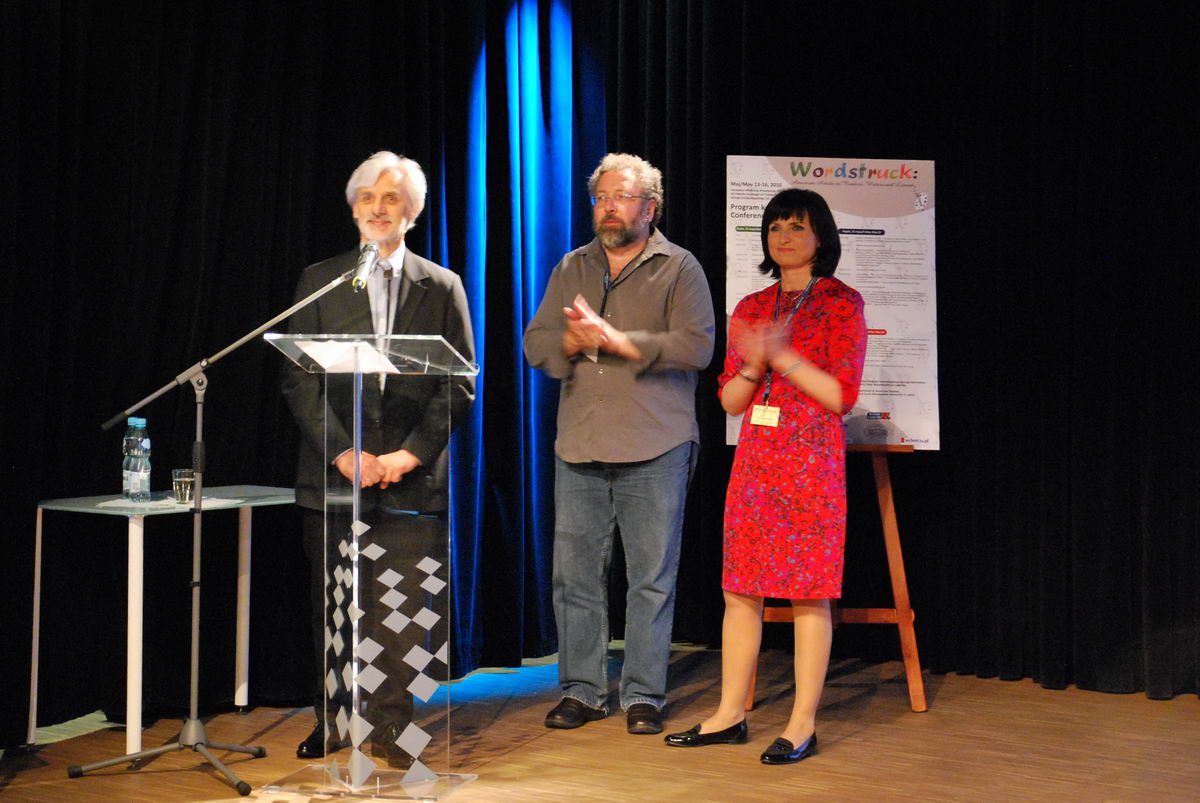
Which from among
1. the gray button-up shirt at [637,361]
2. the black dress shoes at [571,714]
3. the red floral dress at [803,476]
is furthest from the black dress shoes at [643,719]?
the gray button-up shirt at [637,361]

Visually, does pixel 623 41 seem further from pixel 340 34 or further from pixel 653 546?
pixel 653 546

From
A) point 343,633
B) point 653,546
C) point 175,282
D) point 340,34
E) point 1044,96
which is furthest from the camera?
point 1044,96

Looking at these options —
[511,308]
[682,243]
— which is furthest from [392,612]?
[682,243]

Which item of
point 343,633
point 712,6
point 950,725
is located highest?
point 712,6

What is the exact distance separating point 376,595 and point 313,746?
87cm

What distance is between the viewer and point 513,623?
180 inches

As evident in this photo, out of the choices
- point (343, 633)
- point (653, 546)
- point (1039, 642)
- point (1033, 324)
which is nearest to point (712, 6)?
point (1033, 324)

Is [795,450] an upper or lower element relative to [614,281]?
lower

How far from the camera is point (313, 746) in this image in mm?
3367

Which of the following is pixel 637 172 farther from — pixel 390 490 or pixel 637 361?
pixel 390 490

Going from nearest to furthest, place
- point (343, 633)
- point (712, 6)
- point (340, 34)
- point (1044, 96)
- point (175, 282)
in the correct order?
point (343, 633), point (175, 282), point (340, 34), point (1044, 96), point (712, 6)

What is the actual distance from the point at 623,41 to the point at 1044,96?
1.79m

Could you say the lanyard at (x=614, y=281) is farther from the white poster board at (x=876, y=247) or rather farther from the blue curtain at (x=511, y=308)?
the blue curtain at (x=511, y=308)

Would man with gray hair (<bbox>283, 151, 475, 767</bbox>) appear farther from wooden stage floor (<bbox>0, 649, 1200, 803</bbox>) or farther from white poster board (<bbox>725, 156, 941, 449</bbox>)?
A: white poster board (<bbox>725, 156, 941, 449</bbox>)
